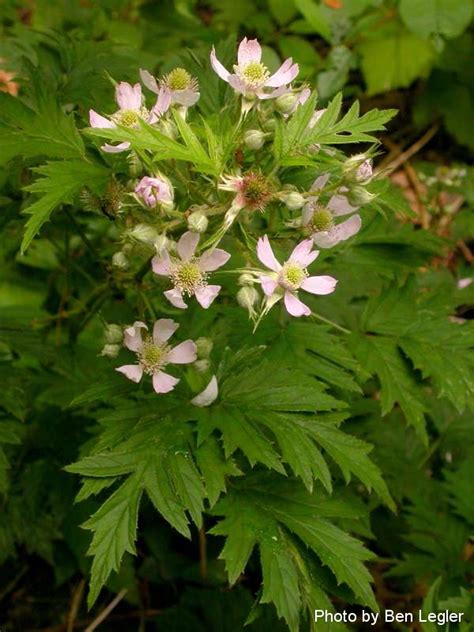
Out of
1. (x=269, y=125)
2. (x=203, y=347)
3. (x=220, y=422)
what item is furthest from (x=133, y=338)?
(x=269, y=125)

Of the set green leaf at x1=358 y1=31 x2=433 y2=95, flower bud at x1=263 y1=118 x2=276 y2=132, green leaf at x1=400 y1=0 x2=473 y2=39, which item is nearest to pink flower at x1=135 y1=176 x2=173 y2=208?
flower bud at x1=263 y1=118 x2=276 y2=132

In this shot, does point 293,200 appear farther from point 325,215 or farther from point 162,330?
point 162,330

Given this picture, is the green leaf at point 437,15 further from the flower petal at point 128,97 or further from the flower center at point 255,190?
the flower center at point 255,190

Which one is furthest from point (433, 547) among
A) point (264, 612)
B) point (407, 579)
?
point (264, 612)

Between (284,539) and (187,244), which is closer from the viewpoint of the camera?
(187,244)

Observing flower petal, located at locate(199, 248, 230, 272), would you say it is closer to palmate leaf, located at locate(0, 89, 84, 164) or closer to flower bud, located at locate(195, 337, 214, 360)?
flower bud, located at locate(195, 337, 214, 360)

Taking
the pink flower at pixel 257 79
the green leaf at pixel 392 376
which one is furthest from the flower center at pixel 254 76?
the green leaf at pixel 392 376

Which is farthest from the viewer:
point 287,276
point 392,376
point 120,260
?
point 392,376
